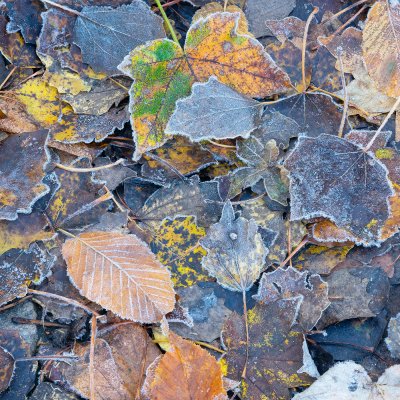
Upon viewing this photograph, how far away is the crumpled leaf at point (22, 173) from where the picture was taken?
1.61m

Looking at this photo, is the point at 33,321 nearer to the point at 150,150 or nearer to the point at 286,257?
the point at 150,150

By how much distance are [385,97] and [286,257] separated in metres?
0.66

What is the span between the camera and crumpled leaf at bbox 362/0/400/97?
172 cm

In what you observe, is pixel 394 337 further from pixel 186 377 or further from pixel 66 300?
pixel 66 300

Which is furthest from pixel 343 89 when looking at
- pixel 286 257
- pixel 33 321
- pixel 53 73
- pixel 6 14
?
pixel 33 321

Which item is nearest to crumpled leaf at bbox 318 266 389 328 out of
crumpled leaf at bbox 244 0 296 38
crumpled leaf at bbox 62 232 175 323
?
crumpled leaf at bbox 62 232 175 323

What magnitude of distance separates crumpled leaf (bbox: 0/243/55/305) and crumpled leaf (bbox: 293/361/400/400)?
2.93 feet

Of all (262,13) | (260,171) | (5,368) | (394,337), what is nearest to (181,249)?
(260,171)

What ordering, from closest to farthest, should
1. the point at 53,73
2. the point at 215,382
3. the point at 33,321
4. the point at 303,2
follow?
the point at 215,382, the point at 33,321, the point at 53,73, the point at 303,2

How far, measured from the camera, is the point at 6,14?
1.75 meters

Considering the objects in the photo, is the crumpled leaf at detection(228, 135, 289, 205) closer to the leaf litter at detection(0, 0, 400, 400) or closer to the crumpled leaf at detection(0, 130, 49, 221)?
the leaf litter at detection(0, 0, 400, 400)

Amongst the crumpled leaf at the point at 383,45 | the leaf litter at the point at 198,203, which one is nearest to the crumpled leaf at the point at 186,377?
the leaf litter at the point at 198,203

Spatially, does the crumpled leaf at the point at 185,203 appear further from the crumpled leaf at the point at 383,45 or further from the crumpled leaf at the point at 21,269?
the crumpled leaf at the point at 383,45

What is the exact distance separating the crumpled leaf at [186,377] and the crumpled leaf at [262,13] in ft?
3.71
